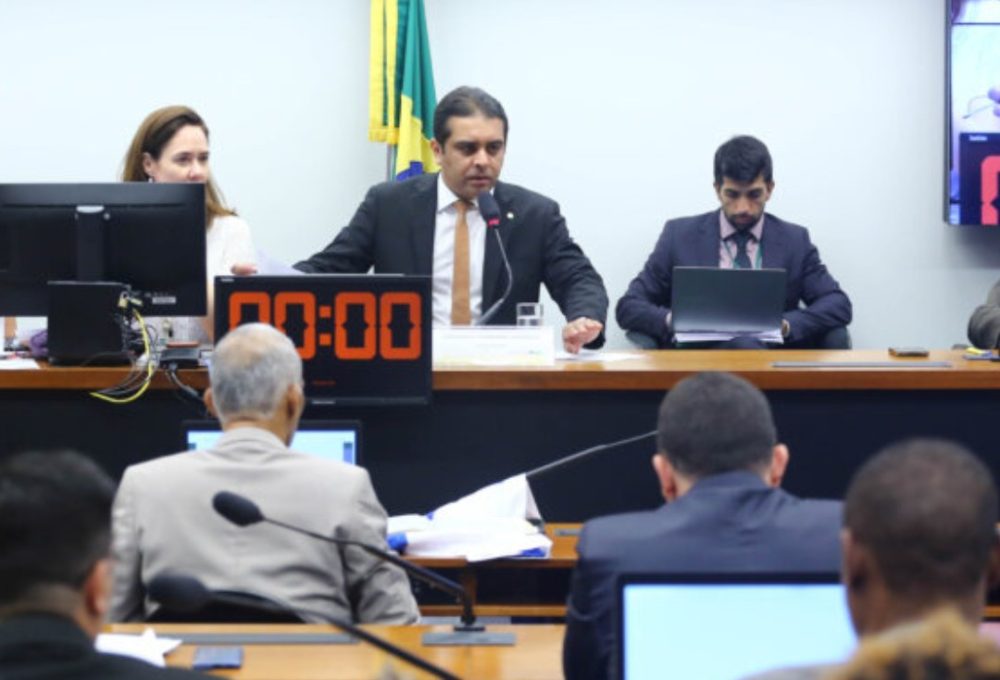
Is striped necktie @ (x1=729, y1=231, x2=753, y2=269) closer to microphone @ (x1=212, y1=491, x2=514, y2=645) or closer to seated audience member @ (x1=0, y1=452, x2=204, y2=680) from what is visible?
microphone @ (x1=212, y1=491, x2=514, y2=645)

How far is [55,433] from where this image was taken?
4301mm

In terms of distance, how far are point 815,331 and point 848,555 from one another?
4.82 m

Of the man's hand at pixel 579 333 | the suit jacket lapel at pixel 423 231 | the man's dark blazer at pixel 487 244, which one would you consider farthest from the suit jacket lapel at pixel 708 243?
the man's hand at pixel 579 333

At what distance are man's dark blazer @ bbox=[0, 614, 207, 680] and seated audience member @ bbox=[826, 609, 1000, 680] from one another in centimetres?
85

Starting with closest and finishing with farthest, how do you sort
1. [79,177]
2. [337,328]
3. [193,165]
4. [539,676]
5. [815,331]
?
1. [539,676]
2. [337,328]
3. [193,165]
4. [815,331]
5. [79,177]

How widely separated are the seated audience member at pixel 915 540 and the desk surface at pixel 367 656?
1168mm

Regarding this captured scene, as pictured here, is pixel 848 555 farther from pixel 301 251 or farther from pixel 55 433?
pixel 301 251

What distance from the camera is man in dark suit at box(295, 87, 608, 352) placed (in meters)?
5.19

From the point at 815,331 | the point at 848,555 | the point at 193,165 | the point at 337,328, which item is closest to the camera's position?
the point at 848,555

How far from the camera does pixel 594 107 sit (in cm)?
718

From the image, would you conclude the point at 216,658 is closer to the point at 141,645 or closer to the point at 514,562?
the point at 141,645

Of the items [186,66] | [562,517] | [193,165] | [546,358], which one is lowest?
[562,517]

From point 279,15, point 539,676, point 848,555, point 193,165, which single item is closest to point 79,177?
point 279,15

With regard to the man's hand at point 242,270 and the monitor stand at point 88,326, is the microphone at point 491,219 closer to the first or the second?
the man's hand at point 242,270
